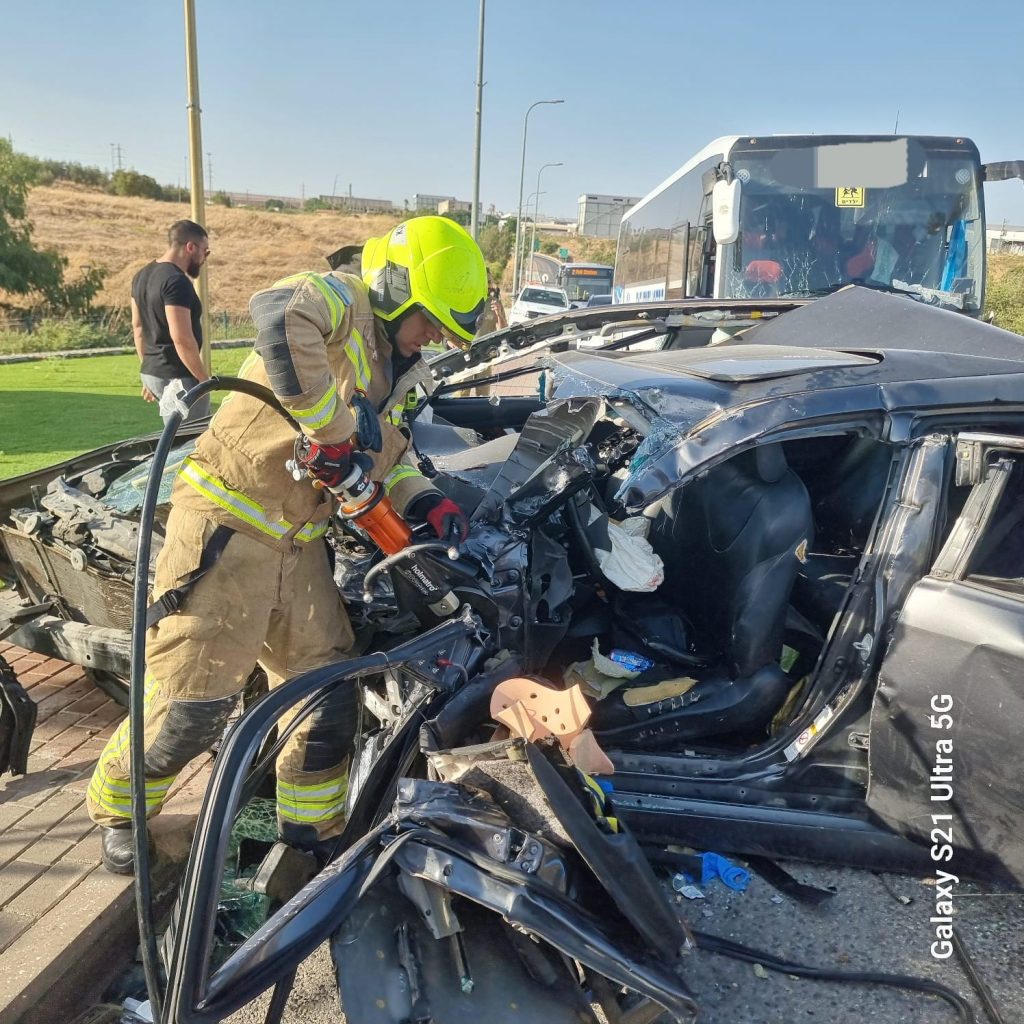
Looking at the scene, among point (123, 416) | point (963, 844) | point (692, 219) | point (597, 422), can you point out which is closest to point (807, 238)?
point (692, 219)

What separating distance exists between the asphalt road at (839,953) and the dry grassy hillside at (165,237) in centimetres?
3045

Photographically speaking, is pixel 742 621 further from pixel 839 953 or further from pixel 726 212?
pixel 726 212

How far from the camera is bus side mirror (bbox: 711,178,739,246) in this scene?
6633 millimetres

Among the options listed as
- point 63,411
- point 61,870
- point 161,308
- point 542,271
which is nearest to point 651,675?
point 61,870

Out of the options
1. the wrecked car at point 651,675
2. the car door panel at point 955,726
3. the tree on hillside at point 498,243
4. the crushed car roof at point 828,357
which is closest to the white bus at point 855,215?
the crushed car roof at point 828,357

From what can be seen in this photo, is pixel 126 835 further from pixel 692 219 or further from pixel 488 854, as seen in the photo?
pixel 692 219

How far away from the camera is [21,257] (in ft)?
71.6

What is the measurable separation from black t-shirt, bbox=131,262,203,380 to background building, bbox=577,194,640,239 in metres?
23.9

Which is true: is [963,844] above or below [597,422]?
below

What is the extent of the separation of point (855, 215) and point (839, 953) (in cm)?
656

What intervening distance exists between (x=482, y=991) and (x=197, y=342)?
4492mm

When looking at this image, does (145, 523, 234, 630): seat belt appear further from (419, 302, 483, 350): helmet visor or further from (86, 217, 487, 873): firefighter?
(419, 302, 483, 350): helmet visor

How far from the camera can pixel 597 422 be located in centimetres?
234

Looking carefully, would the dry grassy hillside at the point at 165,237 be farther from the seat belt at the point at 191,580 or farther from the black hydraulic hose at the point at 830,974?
the black hydraulic hose at the point at 830,974
